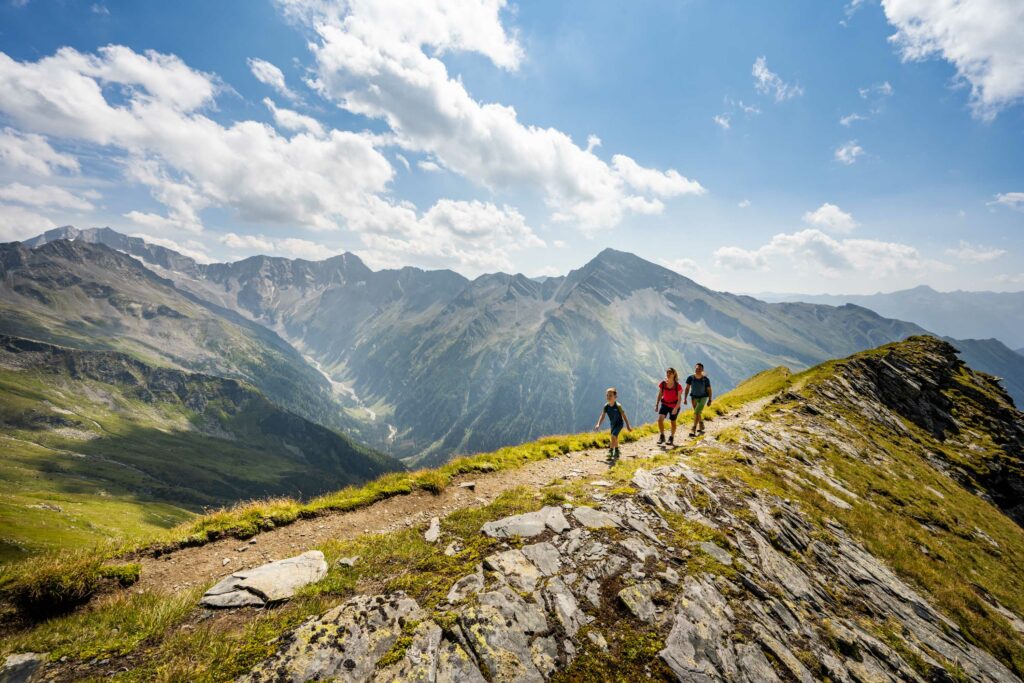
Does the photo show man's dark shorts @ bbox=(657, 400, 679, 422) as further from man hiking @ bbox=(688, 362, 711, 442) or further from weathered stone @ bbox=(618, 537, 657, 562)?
weathered stone @ bbox=(618, 537, 657, 562)

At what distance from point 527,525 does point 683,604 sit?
4342 millimetres

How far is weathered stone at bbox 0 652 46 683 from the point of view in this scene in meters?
6.12

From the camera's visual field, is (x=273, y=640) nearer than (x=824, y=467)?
Yes

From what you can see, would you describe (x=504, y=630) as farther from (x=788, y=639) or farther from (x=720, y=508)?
(x=720, y=508)

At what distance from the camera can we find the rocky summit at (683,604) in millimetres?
7219

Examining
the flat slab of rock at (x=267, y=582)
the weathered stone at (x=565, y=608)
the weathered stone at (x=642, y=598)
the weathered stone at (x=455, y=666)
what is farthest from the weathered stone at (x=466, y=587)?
the flat slab of rock at (x=267, y=582)

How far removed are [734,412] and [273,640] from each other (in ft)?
121

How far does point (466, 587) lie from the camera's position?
877 cm

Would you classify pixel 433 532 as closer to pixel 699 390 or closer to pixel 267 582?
pixel 267 582

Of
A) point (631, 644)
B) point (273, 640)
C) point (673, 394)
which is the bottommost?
point (631, 644)

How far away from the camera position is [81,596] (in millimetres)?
8336

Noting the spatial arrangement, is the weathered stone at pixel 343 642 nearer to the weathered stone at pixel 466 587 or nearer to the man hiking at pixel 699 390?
the weathered stone at pixel 466 587

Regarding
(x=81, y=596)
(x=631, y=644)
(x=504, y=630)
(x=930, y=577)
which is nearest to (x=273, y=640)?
(x=504, y=630)

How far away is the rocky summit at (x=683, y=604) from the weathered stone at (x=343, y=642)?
2cm
